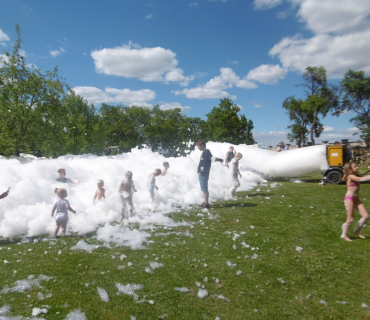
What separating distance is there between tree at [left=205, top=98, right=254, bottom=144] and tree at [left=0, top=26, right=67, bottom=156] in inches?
978

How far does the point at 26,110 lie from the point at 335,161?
15.5 meters

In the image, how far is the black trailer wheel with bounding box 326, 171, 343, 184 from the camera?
12.7 metres

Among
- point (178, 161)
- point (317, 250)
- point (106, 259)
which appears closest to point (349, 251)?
point (317, 250)

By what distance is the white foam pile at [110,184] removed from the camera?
22.4 feet

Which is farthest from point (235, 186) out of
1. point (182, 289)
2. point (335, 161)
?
point (182, 289)

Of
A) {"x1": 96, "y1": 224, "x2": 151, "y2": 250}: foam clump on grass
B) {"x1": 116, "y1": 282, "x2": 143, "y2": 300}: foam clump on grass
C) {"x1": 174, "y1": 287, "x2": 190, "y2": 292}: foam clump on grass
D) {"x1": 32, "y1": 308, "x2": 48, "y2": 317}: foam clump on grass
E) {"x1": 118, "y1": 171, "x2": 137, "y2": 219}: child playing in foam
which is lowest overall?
{"x1": 174, "y1": 287, "x2": 190, "y2": 292}: foam clump on grass

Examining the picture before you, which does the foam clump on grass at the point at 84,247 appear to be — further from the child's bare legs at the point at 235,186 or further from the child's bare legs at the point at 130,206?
the child's bare legs at the point at 235,186

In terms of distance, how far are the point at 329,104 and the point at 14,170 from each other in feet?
125

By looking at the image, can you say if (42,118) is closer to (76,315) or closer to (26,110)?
(26,110)

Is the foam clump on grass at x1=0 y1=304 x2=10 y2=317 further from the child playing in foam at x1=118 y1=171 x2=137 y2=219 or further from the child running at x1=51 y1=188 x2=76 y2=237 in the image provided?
the child playing in foam at x1=118 y1=171 x2=137 y2=219

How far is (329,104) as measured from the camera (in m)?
35.3

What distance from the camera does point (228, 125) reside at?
36781 mm

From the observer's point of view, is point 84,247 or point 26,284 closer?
point 26,284

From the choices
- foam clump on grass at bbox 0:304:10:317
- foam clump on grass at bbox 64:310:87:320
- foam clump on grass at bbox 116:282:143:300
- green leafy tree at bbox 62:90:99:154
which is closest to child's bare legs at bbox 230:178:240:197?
foam clump on grass at bbox 116:282:143:300
